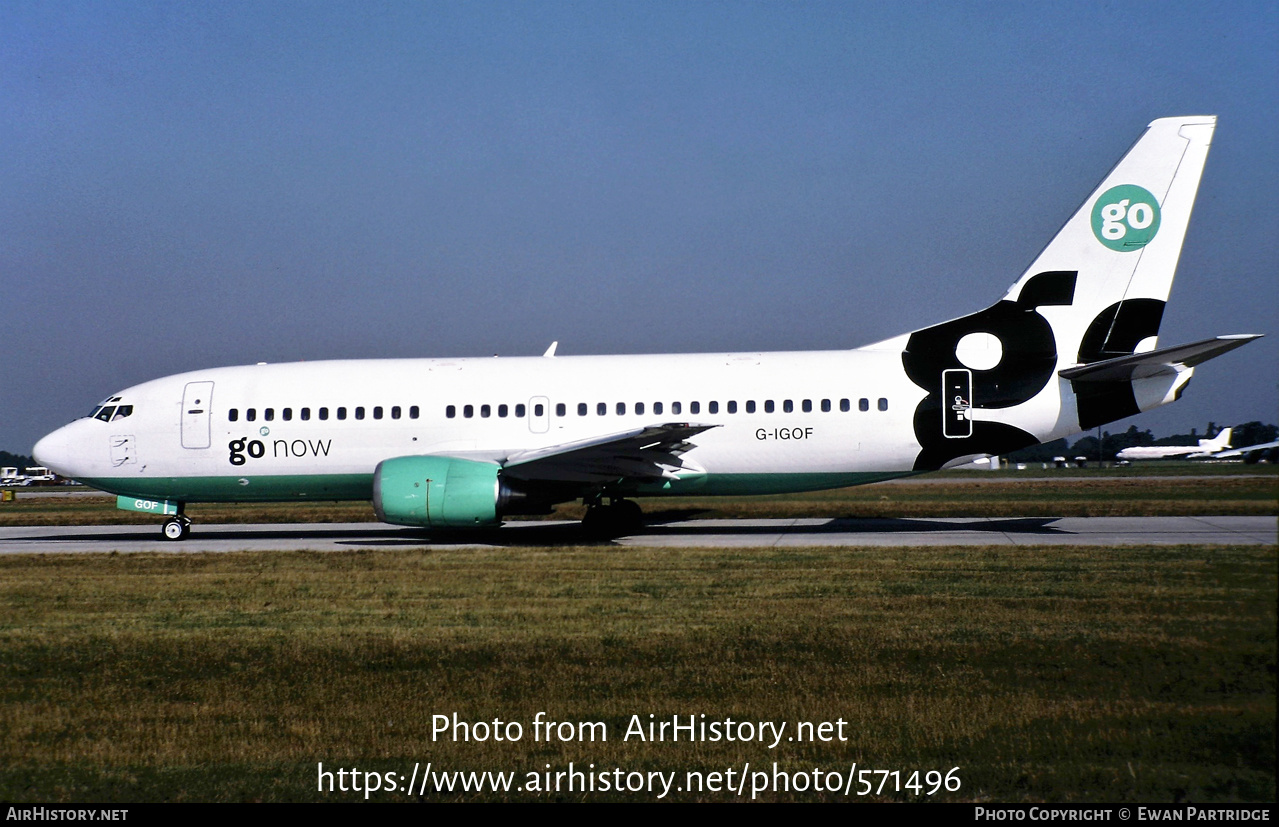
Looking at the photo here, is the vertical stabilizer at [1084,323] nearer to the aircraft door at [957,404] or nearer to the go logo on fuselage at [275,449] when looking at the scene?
the aircraft door at [957,404]

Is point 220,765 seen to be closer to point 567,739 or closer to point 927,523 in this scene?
point 567,739

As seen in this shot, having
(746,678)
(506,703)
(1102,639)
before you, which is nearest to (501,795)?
(506,703)

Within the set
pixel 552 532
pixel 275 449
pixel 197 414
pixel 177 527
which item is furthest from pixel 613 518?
pixel 177 527

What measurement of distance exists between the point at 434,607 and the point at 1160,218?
50.6 feet

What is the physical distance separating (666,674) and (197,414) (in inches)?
657

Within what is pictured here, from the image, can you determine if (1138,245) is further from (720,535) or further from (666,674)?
(666,674)

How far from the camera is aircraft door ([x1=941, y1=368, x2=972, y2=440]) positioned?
807 inches

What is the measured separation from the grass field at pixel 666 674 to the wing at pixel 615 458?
14.7 feet

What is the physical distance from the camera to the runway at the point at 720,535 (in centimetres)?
1895

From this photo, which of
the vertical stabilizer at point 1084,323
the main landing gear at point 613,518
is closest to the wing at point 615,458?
the main landing gear at point 613,518

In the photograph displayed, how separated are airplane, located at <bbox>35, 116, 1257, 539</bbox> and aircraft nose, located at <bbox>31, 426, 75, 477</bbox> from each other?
0.05 metres

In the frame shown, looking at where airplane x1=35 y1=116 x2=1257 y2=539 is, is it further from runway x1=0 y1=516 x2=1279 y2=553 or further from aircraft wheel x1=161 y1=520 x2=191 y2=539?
runway x1=0 y1=516 x2=1279 y2=553

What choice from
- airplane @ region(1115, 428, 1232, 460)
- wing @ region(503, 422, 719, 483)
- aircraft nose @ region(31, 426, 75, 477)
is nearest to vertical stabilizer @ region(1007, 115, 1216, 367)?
wing @ region(503, 422, 719, 483)

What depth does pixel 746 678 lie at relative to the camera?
28.6ft
